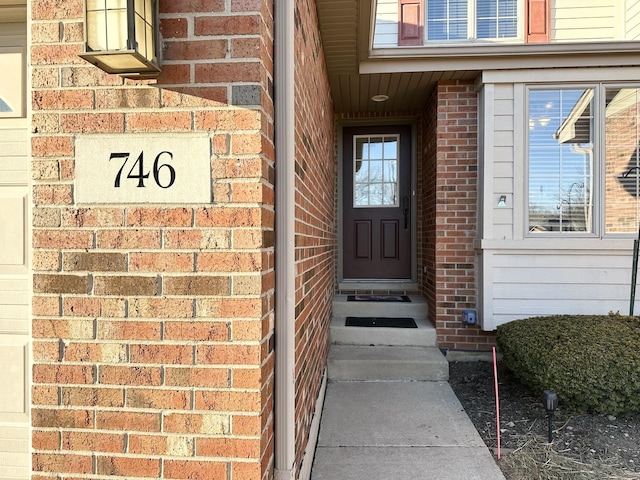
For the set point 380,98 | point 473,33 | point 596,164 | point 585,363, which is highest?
point 473,33

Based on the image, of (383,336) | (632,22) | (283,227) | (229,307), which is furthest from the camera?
(383,336)

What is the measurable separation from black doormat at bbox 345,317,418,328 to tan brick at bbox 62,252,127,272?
132 inches

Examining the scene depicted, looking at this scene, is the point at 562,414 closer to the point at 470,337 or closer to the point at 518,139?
the point at 470,337

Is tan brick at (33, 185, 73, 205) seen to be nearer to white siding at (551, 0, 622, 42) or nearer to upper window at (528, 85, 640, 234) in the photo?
upper window at (528, 85, 640, 234)

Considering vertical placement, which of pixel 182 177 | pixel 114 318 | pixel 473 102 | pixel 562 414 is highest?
pixel 473 102

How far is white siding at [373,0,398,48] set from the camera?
4.17m

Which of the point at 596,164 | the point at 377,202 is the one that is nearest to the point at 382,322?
the point at 377,202

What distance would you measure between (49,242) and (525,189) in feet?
13.5

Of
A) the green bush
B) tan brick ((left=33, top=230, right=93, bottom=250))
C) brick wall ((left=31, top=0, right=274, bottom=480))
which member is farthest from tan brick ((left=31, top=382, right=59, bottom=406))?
the green bush

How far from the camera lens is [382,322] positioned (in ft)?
15.3

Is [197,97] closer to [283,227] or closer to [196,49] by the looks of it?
[196,49]

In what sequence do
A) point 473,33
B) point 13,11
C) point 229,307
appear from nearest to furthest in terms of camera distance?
point 229,307 < point 13,11 < point 473,33

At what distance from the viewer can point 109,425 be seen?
1.44 m

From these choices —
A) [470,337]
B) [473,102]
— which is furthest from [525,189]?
[470,337]
